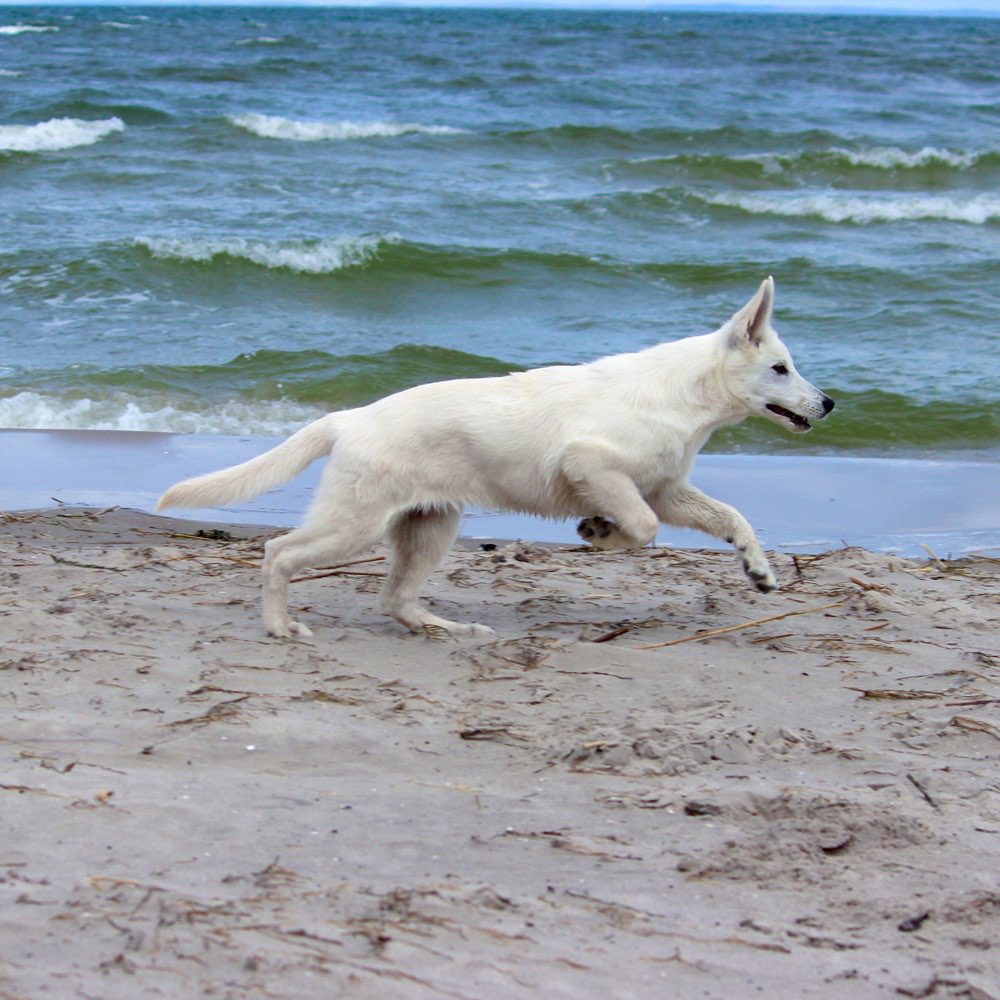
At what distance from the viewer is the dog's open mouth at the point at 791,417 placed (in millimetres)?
5617

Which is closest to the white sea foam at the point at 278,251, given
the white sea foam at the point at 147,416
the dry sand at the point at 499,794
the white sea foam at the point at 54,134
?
the white sea foam at the point at 147,416

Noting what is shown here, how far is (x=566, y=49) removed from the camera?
48.2 meters

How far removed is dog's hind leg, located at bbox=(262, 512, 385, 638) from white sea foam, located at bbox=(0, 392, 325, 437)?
14.4 feet

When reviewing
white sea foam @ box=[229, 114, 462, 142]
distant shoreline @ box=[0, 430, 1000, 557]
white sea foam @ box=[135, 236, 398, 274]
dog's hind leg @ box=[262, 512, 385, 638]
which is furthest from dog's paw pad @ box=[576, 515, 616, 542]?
white sea foam @ box=[229, 114, 462, 142]

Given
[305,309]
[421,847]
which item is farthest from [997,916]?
[305,309]

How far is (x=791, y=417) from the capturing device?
571 centimetres

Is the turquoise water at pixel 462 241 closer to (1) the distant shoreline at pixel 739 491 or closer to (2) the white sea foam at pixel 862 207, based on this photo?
(2) the white sea foam at pixel 862 207

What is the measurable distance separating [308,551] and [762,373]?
1.91m

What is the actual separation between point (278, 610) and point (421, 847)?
2.02 m

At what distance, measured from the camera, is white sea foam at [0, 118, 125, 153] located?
21047 mm

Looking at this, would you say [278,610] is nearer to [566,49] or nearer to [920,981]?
[920,981]

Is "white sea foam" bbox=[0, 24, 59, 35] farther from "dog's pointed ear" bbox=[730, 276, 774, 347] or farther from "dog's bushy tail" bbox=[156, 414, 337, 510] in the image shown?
"dog's pointed ear" bbox=[730, 276, 774, 347]

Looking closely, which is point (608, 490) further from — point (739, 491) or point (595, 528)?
point (739, 491)

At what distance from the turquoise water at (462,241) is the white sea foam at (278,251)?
0.04 meters
